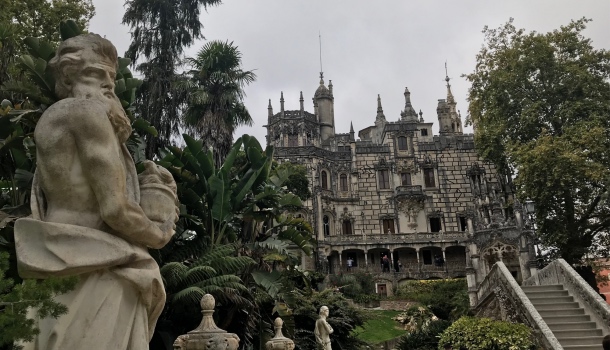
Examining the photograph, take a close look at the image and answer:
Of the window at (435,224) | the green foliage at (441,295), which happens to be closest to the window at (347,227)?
the window at (435,224)

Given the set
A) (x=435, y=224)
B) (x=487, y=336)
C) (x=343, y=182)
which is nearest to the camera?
(x=487, y=336)

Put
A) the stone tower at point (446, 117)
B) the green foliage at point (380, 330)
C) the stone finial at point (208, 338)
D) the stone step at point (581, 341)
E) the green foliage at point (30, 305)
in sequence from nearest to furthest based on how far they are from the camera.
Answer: the green foliage at point (30, 305) < the stone finial at point (208, 338) < the stone step at point (581, 341) < the green foliage at point (380, 330) < the stone tower at point (446, 117)

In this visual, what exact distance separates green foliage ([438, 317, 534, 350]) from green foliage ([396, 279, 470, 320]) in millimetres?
11335

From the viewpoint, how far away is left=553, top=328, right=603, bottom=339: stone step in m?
11.8

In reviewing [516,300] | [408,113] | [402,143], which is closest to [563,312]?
[516,300]

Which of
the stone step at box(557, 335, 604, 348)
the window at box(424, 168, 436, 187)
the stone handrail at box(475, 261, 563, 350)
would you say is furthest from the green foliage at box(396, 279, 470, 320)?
the stone step at box(557, 335, 604, 348)

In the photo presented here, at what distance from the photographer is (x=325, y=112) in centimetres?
4691

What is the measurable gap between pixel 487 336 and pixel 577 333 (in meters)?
2.29

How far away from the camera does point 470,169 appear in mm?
42562

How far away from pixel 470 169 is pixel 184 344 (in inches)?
1516

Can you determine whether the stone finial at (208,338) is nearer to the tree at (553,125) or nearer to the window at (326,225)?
the tree at (553,125)

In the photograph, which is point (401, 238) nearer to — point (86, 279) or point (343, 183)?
point (343, 183)

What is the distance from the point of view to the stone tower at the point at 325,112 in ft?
153

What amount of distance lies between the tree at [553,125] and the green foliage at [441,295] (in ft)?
16.8
